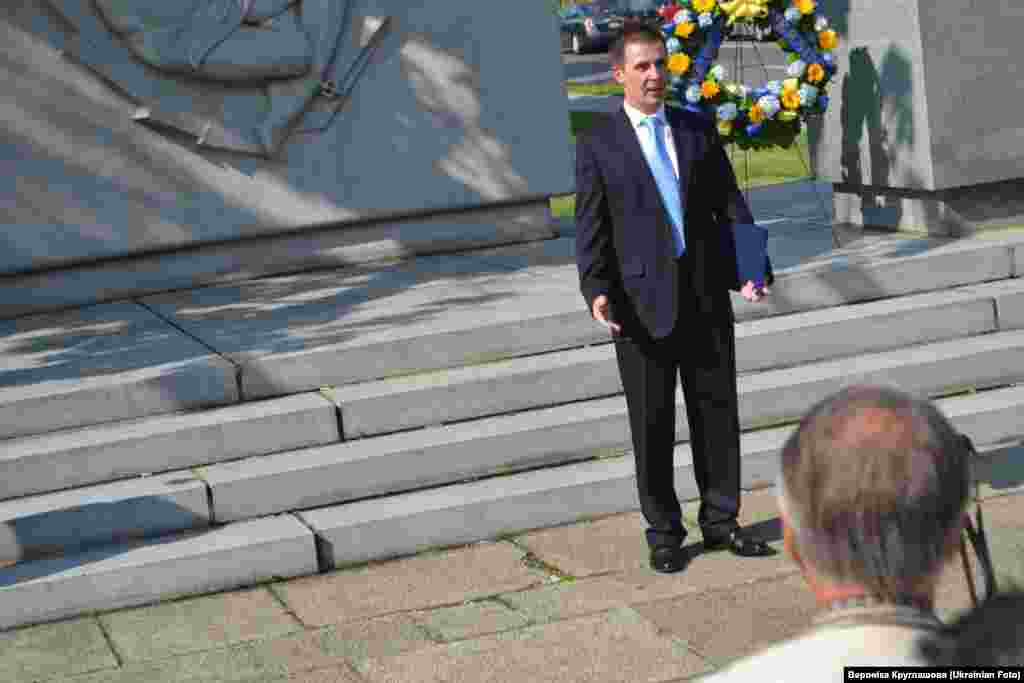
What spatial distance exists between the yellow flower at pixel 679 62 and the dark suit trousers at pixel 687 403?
3.15 meters

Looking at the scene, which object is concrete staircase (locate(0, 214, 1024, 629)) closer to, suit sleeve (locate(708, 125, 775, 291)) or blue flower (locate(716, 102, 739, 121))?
blue flower (locate(716, 102, 739, 121))

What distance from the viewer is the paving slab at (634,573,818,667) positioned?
626cm

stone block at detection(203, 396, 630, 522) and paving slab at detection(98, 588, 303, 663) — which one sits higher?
stone block at detection(203, 396, 630, 522)

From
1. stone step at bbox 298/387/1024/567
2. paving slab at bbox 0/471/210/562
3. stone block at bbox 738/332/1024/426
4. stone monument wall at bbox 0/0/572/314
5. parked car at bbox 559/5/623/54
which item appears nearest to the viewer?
paving slab at bbox 0/471/210/562

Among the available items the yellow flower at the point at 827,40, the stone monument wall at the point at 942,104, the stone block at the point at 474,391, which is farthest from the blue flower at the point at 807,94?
the stone block at the point at 474,391

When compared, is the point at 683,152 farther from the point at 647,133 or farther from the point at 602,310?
the point at 602,310

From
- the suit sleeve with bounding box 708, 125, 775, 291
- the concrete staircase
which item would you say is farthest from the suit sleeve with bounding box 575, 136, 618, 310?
the concrete staircase

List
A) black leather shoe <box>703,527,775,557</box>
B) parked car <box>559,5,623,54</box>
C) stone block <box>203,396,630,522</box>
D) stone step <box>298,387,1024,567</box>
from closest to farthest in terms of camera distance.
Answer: black leather shoe <box>703,527,775,557</box>
stone step <box>298,387,1024,567</box>
stone block <box>203,396,630,522</box>
parked car <box>559,5,623,54</box>

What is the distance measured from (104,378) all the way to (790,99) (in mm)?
4024

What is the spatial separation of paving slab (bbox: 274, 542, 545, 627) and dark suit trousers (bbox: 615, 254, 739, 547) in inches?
22.6

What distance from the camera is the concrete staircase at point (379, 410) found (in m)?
7.40

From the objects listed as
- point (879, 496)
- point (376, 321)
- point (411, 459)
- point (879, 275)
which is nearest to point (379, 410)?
point (411, 459)

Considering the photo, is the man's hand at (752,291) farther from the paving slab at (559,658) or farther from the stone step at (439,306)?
the stone step at (439,306)

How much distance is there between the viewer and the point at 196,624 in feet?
22.7
